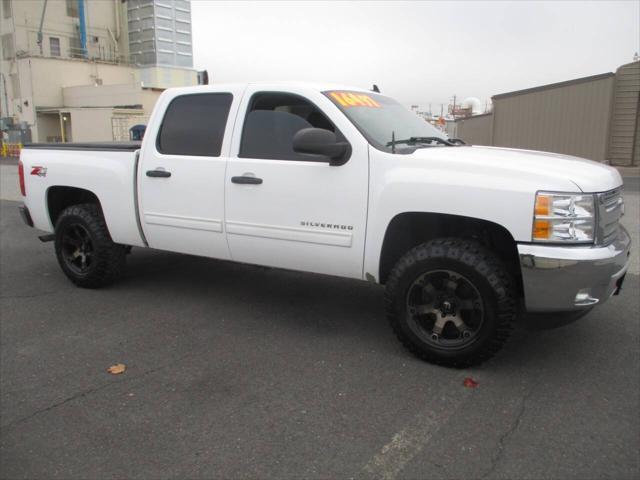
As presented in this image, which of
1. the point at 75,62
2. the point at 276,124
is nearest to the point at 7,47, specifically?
the point at 75,62

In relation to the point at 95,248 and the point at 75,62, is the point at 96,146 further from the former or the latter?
the point at 75,62

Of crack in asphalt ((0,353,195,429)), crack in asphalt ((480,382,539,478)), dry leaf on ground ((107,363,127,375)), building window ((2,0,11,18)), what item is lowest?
crack in asphalt ((0,353,195,429))

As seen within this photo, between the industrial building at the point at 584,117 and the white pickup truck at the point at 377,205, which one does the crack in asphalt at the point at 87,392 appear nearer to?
the white pickup truck at the point at 377,205

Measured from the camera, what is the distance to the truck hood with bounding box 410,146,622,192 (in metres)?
3.41

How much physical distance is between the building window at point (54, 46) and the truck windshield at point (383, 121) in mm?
43210

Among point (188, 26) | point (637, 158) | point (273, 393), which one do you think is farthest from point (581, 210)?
point (188, 26)

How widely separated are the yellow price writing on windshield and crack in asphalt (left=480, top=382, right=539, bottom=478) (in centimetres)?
239

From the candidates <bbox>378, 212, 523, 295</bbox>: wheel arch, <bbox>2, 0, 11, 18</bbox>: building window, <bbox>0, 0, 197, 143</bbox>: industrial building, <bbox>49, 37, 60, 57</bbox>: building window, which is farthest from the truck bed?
<bbox>2, 0, 11, 18</bbox>: building window

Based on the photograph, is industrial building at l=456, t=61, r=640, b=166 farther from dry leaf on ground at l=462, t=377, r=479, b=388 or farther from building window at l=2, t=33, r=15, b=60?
building window at l=2, t=33, r=15, b=60

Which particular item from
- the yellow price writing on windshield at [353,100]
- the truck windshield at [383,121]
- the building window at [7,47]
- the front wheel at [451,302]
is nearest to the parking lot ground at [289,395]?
the front wheel at [451,302]

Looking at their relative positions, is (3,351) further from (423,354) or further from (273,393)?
(423,354)

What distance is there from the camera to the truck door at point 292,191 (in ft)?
13.3

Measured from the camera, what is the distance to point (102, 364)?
3.95 metres

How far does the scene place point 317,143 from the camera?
3.87m
